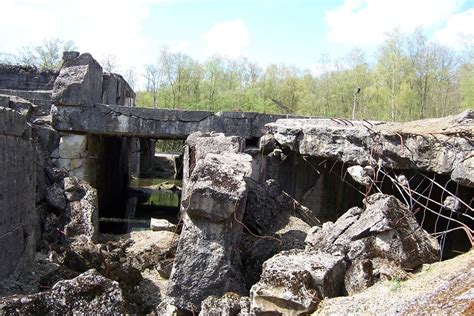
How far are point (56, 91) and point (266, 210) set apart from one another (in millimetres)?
4612

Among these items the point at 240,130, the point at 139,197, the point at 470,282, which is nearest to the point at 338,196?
the point at 240,130

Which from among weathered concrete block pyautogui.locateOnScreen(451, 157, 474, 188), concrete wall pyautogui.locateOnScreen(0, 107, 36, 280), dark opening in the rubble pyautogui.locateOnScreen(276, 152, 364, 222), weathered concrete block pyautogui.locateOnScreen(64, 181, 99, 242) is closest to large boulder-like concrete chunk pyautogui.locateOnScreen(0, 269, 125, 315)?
concrete wall pyautogui.locateOnScreen(0, 107, 36, 280)

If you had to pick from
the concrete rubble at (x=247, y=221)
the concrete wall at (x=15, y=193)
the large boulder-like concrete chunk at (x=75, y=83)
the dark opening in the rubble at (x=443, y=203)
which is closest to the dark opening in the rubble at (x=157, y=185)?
the large boulder-like concrete chunk at (x=75, y=83)

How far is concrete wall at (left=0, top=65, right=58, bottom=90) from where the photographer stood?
17.6 m

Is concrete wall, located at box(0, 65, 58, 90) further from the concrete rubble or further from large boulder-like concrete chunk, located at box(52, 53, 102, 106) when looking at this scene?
large boulder-like concrete chunk, located at box(52, 53, 102, 106)

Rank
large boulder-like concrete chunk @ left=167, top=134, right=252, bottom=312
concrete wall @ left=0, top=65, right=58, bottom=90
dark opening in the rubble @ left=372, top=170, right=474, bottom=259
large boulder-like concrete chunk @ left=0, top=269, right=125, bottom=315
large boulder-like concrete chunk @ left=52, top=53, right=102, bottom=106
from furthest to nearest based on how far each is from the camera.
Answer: concrete wall @ left=0, top=65, right=58, bottom=90
large boulder-like concrete chunk @ left=52, top=53, right=102, bottom=106
dark opening in the rubble @ left=372, top=170, right=474, bottom=259
large boulder-like concrete chunk @ left=167, top=134, right=252, bottom=312
large boulder-like concrete chunk @ left=0, top=269, right=125, bottom=315

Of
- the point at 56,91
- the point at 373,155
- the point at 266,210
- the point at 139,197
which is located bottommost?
the point at 139,197

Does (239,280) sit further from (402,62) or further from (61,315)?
(402,62)

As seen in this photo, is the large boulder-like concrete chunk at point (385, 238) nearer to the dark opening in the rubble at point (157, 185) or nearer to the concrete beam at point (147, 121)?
the concrete beam at point (147, 121)

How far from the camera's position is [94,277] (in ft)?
12.7

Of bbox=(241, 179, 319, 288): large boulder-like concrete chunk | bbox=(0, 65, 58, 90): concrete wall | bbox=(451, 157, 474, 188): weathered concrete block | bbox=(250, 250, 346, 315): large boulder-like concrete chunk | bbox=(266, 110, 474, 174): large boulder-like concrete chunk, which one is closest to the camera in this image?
bbox=(250, 250, 346, 315): large boulder-like concrete chunk

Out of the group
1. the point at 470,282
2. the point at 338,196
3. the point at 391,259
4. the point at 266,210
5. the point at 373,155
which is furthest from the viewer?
the point at 338,196

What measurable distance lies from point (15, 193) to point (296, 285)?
9.38 ft

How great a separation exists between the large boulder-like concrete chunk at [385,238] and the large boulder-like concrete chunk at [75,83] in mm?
5692
